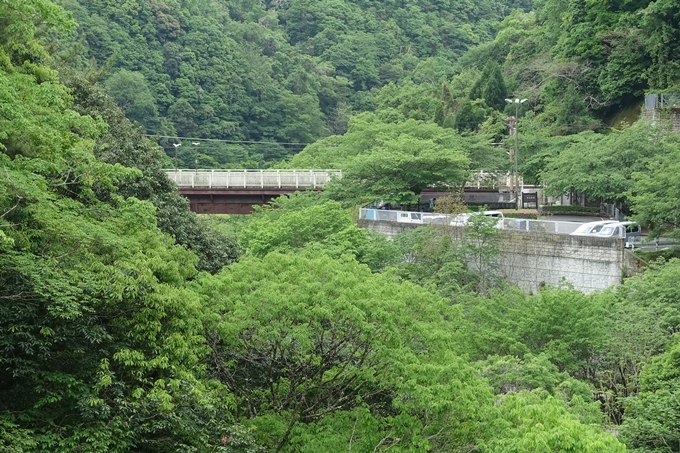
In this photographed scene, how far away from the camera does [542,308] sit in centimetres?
2327

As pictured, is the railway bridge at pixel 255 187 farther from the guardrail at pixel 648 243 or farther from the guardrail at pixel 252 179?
the guardrail at pixel 648 243

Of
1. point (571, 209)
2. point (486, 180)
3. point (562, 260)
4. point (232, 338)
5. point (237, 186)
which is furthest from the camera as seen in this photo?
point (486, 180)

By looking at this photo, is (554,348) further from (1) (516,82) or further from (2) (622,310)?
(1) (516,82)

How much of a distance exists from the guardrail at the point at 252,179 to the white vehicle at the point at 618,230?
50.4ft

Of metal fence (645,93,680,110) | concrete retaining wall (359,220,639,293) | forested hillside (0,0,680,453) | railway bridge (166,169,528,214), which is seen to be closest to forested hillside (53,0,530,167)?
railway bridge (166,169,528,214)

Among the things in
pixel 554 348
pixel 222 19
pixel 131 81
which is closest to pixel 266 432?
pixel 554 348

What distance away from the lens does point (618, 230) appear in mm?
31453

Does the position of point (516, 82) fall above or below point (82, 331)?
above

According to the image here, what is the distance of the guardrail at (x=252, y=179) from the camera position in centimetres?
4494

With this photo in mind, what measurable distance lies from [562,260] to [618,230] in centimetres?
224

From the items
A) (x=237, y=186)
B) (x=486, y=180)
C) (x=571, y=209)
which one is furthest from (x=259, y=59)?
(x=571, y=209)

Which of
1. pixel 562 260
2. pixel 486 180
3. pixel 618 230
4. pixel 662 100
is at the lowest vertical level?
pixel 562 260

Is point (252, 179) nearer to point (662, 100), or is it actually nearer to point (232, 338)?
Result: point (662, 100)

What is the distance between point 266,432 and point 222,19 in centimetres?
10120
